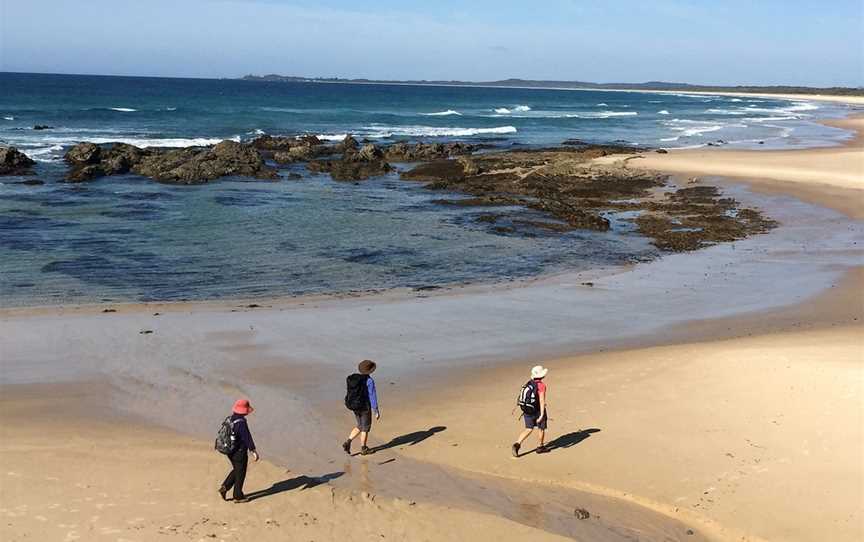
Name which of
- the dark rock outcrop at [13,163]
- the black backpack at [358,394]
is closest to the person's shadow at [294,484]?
the black backpack at [358,394]

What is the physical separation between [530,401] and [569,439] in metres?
0.98

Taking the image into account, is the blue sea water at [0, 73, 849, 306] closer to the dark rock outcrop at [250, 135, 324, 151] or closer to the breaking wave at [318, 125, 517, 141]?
the dark rock outcrop at [250, 135, 324, 151]

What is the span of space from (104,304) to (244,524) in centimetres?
961

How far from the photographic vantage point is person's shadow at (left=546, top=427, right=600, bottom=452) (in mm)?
9609

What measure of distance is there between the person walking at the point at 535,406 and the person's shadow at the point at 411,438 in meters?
1.19

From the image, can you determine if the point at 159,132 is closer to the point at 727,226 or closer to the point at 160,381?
the point at 727,226

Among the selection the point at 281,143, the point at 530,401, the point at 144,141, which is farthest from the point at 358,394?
the point at 144,141

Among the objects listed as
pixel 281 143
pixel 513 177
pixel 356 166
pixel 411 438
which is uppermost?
pixel 281 143

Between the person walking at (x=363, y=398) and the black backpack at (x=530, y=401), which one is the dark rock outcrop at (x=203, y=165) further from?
the black backpack at (x=530, y=401)

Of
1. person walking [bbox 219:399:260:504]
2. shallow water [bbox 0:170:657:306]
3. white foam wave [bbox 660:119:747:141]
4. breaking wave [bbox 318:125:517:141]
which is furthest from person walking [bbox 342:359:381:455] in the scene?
white foam wave [bbox 660:119:747:141]

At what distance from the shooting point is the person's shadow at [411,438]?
31.8 feet

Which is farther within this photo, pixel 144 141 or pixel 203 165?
pixel 144 141

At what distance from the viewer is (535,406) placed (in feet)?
30.2

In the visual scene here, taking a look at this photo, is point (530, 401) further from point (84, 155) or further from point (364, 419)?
point (84, 155)
